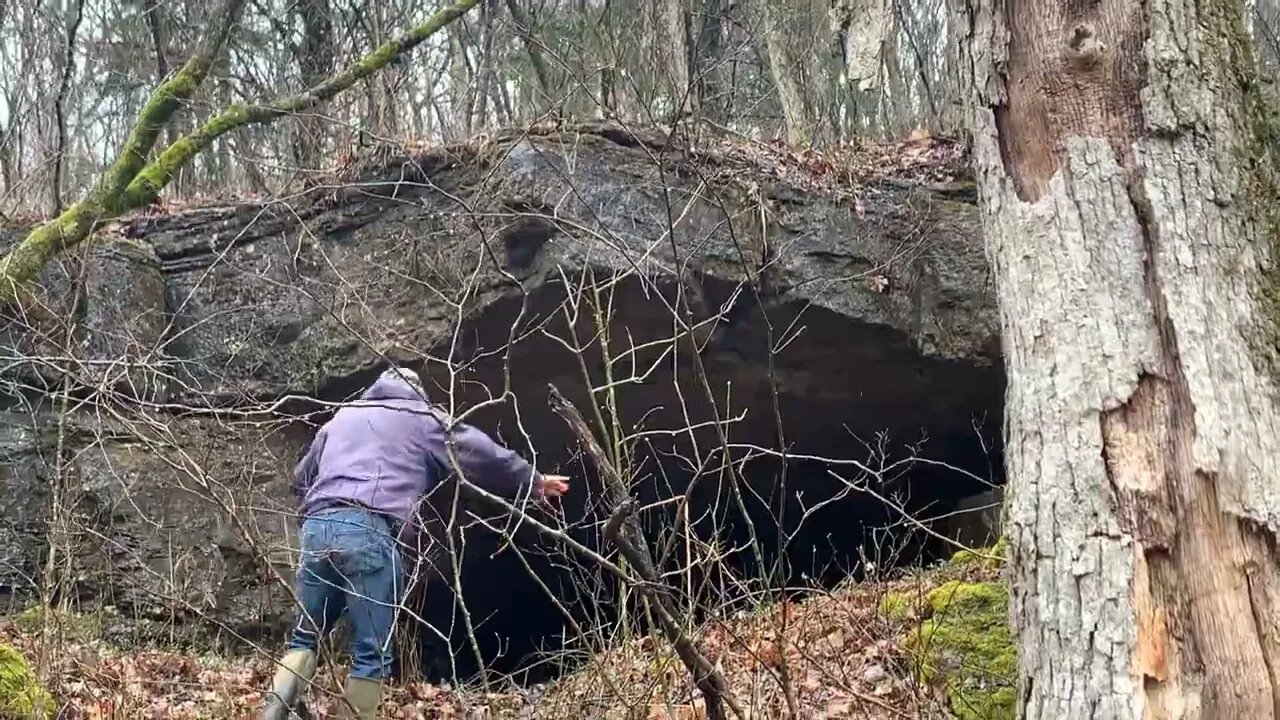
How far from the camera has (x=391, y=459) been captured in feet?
15.4

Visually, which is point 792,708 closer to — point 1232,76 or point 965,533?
point 1232,76

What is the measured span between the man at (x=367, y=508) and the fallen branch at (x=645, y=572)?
88 centimetres

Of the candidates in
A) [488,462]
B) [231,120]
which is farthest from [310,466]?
[231,120]

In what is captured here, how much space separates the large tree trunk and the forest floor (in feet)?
4.29

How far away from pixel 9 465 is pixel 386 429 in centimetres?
352

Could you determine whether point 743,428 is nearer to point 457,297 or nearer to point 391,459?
point 457,297

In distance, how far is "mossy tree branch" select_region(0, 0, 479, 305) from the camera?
22.0 feet

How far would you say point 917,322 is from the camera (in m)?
7.57

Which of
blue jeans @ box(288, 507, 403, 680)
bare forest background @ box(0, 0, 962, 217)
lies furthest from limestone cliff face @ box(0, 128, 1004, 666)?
blue jeans @ box(288, 507, 403, 680)

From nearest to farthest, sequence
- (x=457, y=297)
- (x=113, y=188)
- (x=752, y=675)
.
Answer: (x=752, y=675) < (x=457, y=297) < (x=113, y=188)

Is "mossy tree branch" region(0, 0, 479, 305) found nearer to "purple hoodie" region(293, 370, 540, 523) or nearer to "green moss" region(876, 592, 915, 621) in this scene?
"purple hoodie" region(293, 370, 540, 523)

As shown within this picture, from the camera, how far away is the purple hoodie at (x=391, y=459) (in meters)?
4.64

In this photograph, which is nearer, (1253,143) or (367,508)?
(1253,143)

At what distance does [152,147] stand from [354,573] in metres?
4.38
